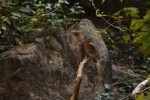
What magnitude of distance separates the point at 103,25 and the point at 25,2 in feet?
9.53

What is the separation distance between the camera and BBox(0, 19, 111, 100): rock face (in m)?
3.79

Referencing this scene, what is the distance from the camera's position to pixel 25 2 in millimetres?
5508

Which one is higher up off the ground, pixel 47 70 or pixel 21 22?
pixel 21 22

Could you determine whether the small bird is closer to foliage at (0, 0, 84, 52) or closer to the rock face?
the rock face

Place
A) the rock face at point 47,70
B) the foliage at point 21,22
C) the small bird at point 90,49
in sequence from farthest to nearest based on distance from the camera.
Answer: the small bird at point 90,49, the foliage at point 21,22, the rock face at point 47,70

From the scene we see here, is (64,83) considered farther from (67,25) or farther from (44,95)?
(67,25)

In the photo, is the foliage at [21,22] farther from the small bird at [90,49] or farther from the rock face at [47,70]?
the small bird at [90,49]

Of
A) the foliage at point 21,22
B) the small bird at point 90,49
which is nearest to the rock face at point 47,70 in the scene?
the small bird at point 90,49

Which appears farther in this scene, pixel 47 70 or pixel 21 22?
pixel 21 22

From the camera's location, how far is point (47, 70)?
164 inches

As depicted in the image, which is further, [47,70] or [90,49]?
[90,49]

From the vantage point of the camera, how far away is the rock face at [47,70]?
3.79 m

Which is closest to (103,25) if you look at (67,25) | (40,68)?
(67,25)

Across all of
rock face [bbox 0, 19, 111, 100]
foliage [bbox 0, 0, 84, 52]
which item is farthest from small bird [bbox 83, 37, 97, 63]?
foliage [bbox 0, 0, 84, 52]
